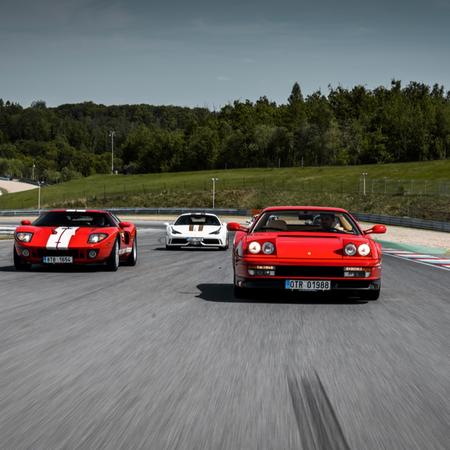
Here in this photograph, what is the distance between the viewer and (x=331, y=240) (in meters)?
10.2

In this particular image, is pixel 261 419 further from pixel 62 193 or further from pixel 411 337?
pixel 62 193

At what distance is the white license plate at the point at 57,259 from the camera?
46.4 feet

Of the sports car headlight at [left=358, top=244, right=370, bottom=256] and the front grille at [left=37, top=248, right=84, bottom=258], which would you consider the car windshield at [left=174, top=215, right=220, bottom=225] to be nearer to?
the front grille at [left=37, top=248, right=84, bottom=258]

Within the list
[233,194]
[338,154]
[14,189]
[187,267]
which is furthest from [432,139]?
[187,267]

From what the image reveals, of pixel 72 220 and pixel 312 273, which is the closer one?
pixel 312 273

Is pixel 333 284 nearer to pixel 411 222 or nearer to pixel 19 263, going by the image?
pixel 19 263

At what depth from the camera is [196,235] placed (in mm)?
22734

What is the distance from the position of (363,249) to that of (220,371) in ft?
14.7

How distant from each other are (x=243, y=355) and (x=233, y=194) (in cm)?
8761

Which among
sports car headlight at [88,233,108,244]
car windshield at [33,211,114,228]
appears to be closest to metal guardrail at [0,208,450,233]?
car windshield at [33,211,114,228]

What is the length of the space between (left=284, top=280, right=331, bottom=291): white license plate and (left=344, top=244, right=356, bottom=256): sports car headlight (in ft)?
1.43

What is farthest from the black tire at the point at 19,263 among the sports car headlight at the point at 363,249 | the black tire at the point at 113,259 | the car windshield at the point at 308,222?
the sports car headlight at the point at 363,249

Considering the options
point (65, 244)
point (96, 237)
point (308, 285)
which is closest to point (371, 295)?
point (308, 285)

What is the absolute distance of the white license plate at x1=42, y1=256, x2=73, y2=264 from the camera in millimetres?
14156
